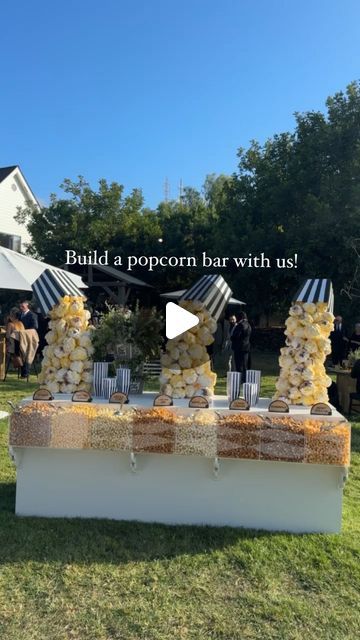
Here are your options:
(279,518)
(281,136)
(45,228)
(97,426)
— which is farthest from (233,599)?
(45,228)

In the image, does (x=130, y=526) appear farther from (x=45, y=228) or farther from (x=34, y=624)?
(x=45, y=228)

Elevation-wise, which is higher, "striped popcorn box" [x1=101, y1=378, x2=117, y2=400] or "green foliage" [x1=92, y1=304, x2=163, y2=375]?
"green foliage" [x1=92, y1=304, x2=163, y2=375]

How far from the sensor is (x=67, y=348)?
13.4ft

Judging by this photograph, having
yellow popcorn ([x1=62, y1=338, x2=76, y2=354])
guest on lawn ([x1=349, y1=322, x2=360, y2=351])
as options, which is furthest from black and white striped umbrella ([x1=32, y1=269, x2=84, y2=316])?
guest on lawn ([x1=349, y1=322, x2=360, y2=351])

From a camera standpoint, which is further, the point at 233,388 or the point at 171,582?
the point at 233,388

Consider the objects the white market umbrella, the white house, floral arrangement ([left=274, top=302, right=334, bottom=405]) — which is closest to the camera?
floral arrangement ([left=274, top=302, right=334, bottom=405])

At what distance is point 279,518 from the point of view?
3703 millimetres

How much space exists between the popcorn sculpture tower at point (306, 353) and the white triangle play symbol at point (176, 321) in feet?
2.31

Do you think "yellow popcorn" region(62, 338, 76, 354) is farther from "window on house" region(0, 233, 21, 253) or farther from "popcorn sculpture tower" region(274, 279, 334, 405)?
"window on house" region(0, 233, 21, 253)

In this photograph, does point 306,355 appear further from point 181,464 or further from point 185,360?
point 181,464

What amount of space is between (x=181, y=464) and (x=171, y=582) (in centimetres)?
83

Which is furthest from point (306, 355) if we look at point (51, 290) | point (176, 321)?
point (51, 290)

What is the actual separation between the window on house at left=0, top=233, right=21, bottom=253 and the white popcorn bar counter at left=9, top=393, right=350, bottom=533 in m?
21.7

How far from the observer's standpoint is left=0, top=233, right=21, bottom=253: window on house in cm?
2416
